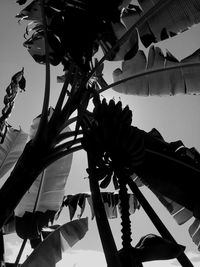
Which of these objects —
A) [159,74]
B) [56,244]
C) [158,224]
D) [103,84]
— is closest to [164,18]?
[159,74]

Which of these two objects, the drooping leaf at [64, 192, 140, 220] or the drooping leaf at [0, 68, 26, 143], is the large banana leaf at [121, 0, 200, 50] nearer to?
the drooping leaf at [0, 68, 26, 143]

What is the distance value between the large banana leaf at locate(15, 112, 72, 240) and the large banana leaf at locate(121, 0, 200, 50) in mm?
840

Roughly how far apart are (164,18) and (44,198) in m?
1.21

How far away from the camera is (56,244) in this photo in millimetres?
1842

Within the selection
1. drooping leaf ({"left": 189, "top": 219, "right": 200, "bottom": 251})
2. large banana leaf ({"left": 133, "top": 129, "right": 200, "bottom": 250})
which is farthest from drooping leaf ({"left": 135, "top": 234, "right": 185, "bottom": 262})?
drooping leaf ({"left": 189, "top": 219, "right": 200, "bottom": 251})

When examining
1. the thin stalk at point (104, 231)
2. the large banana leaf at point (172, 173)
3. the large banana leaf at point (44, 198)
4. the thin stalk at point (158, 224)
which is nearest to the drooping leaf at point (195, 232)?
the large banana leaf at point (172, 173)

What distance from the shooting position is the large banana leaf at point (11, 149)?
2045mm

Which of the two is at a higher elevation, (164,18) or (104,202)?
(164,18)

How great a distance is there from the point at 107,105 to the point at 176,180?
0.58m

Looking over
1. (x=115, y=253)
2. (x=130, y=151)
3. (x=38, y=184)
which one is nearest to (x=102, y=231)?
(x=115, y=253)

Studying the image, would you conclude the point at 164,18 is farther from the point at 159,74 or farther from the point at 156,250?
the point at 156,250

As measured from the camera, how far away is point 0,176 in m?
2.04

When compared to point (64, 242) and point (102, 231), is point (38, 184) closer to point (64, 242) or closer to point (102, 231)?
point (64, 242)

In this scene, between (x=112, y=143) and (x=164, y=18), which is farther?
(x=164, y=18)
